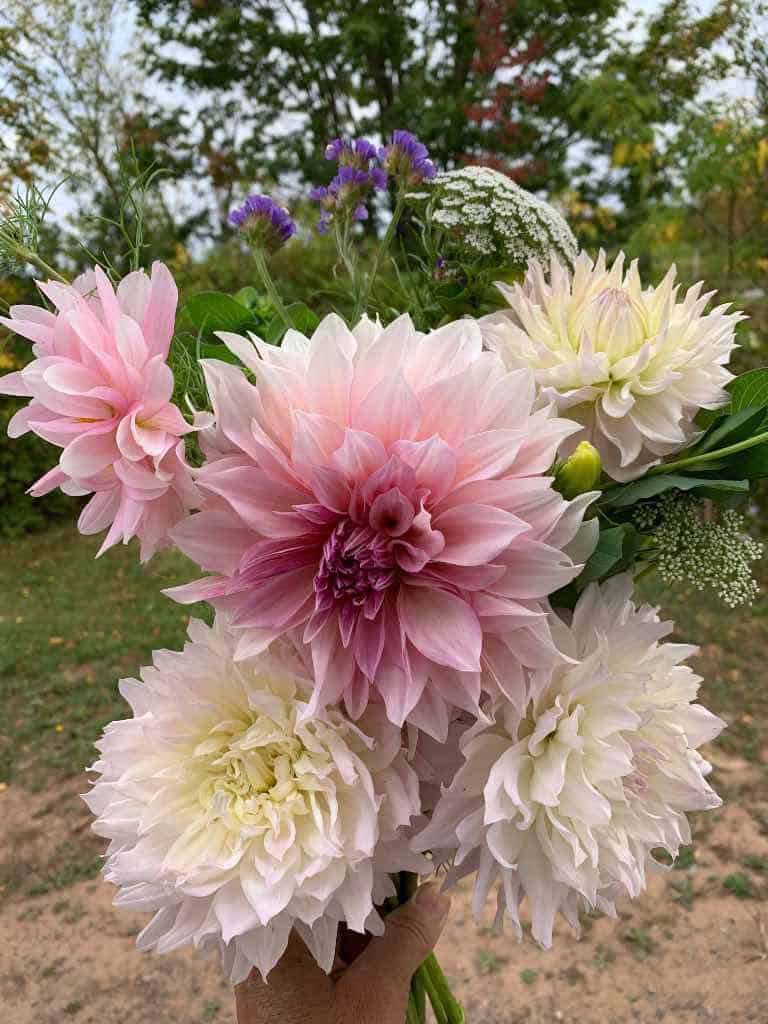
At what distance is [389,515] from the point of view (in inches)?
24.0

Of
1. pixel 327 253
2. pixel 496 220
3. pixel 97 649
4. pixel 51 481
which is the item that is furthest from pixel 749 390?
pixel 327 253

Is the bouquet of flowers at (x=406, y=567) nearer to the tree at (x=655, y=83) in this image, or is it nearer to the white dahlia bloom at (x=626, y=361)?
the white dahlia bloom at (x=626, y=361)

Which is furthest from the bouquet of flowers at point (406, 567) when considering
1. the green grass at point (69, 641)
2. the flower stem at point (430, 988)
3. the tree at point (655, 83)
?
the tree at point (655, 83)

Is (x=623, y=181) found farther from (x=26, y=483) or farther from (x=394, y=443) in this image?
(x=394, y=443)

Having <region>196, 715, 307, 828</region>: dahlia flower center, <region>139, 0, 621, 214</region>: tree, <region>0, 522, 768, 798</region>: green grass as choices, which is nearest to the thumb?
<region>196, 715, 307, 828</region>: dahlia flower center

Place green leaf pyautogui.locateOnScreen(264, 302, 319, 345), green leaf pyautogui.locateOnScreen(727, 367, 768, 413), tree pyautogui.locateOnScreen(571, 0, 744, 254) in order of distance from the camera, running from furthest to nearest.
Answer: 1. tree pyautogui.locateOnScreen(571, 0, 744, 254)
2. green leaf pyautogui.locateOnScreen(264, 302, 319, 345)
3. green leaf pyautogui.locateOnScreen(727, 367, 768, 413)

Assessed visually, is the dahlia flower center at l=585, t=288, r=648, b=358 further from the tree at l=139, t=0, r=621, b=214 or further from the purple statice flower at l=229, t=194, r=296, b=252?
the tree at l=139, t=0, r=621, b=214

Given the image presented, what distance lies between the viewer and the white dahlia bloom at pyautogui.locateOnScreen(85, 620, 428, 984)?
680 mm

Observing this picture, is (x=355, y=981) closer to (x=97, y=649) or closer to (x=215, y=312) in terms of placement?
(x=215, y=312)

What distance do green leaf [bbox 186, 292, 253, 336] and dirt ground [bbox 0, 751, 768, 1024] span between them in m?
2.36

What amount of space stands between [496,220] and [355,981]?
0.85 meters

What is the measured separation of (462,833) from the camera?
0.71 m

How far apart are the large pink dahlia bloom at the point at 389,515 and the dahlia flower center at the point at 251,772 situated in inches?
4.1

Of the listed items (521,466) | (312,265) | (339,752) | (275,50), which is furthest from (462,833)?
(275,50)
